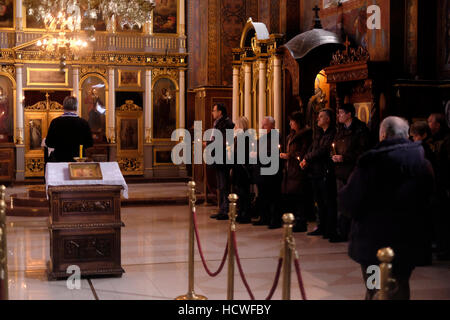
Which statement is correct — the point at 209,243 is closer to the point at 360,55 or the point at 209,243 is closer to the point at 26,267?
the point at 26,267

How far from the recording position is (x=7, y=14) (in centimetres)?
1914

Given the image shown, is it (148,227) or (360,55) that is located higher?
(360,55)

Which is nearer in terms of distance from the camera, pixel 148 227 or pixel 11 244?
pixel 11 244

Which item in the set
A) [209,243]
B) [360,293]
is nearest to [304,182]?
[209,243]

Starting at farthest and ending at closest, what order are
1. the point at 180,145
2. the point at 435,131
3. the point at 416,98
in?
the point at 180,145
the point at 416,98
the point at 435,131

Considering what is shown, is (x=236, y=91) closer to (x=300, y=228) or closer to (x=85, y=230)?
(x=300, y=228)

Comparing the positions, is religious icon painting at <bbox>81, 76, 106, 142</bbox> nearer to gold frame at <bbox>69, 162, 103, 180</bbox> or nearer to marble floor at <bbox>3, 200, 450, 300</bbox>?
marble floor at <bbox>3, 200, 450, 300</bbox>

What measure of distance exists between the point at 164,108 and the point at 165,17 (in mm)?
2788

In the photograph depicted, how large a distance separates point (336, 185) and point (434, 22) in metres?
2.54

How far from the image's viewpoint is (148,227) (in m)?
10.3

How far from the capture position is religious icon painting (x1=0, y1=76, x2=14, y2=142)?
62.0 ft

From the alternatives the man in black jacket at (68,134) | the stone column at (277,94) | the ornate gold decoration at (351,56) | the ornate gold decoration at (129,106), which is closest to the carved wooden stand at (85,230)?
the man in black jacket at (68,134)

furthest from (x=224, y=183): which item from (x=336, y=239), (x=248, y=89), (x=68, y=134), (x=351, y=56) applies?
(x=68, y=134)

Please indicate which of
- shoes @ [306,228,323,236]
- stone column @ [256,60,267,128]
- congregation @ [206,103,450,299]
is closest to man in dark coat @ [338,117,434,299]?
congregation @ [206,103,450,299]
